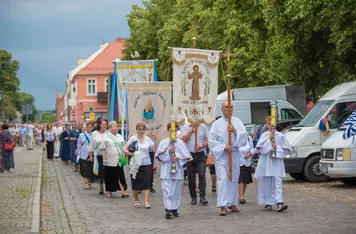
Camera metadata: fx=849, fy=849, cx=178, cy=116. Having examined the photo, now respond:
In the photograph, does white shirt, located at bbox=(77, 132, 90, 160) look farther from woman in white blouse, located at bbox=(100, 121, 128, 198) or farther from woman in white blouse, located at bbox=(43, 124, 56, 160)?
woman in white blouse, located at bbox=(43, 124, 56, 160)

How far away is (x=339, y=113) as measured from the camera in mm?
21469

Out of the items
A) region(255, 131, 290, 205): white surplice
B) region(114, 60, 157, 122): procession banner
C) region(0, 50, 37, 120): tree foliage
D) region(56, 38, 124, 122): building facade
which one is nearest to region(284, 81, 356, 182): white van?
region(255, 131, 290, 205): white surplice

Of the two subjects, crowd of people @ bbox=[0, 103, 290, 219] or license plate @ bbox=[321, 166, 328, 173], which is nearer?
crowd of people @ bbox=[0, 103, 290, 219]

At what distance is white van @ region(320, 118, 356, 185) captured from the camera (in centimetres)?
1911

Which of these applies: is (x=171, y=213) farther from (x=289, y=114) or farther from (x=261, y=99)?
(x=261, y=99)

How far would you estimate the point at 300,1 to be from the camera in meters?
22.5

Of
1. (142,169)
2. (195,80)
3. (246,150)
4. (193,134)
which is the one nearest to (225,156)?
(246,150)

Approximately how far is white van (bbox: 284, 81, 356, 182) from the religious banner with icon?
111 inches

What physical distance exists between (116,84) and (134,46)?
104 ft

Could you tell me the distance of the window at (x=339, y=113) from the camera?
21297 mm

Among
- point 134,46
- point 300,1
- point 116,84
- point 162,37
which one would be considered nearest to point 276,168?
point 300,1

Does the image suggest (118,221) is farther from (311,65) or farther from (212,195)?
(311,65)

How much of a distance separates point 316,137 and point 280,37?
604cm

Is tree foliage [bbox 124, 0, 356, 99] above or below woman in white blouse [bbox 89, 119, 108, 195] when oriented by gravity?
above
